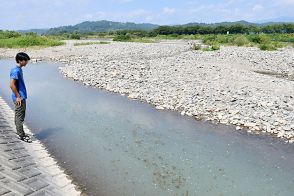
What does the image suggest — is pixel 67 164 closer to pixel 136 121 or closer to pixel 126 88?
pixel 136 121

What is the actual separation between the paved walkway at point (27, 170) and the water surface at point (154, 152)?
1.73 feet

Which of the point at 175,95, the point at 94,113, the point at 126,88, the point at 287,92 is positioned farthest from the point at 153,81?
the point at 287,92

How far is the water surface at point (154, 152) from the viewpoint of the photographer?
977 cm

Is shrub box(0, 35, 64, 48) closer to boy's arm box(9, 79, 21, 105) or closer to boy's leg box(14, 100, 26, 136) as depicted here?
boy's leg box(14, 100, 26, 136)

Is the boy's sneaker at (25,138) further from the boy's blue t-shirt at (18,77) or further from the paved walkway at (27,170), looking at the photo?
the boy's blue t-shirt at (18,77)

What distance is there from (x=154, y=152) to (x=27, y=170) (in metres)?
4.73

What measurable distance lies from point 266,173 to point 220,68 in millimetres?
18737

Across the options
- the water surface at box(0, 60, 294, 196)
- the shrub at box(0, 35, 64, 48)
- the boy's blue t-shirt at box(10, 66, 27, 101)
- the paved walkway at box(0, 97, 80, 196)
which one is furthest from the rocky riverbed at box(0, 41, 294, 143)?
the shrub at box(0, 35, 64, 48)

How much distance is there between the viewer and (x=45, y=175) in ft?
30.5

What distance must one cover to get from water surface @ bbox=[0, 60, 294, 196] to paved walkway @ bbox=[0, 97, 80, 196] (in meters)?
0.53

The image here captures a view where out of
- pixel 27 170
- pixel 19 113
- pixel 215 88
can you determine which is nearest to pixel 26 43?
pixel 215 88

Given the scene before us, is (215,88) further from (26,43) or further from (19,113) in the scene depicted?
(26,43)

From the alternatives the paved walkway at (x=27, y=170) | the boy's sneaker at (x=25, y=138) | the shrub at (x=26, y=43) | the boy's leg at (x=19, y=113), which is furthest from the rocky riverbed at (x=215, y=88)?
the shrub at (x=26, y=43)

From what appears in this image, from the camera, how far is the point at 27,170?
8.89m
